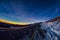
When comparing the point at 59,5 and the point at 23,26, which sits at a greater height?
the point at 59,5

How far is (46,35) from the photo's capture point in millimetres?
1626

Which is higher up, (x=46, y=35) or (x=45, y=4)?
(x=45, y=4)

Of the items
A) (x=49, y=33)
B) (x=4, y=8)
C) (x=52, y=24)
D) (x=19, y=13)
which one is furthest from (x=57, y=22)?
(x=4, y=8)

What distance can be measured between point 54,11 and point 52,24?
0.17 meters

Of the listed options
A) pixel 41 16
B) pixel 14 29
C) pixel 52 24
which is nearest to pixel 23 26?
pixel 14 29

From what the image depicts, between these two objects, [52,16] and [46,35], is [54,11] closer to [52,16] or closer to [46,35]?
[52,16]

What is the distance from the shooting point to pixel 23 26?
5.47 ft

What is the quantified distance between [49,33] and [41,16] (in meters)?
0.23

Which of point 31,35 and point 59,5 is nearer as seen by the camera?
point 31,35

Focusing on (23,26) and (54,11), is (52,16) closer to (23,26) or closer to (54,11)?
(54,11)

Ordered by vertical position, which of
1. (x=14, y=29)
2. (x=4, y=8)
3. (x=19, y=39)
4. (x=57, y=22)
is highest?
(x=4, y=8)

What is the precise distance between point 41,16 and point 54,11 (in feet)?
0.60

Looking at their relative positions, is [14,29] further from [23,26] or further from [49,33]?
[49,33]

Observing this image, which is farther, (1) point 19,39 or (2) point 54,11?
(2) point 54,11
